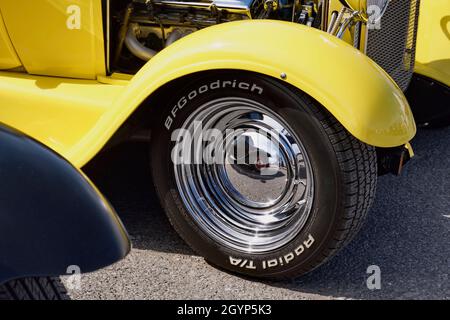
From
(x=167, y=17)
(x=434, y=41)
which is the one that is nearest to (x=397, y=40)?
(x=434, y=41)

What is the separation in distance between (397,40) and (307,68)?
1.20 meters

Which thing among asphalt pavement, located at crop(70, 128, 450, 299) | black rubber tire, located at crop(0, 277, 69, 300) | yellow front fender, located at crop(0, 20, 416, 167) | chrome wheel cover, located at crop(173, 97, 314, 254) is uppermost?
yellow front fender, located at crop(0, 20, 416, 167)

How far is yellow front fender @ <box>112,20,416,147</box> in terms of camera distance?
2.37 m

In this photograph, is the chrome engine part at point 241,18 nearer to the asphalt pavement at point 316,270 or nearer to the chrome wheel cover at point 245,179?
the chrome wheel cover at point 245,179

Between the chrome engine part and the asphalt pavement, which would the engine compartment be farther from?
the asphalt pavement

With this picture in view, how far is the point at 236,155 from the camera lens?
2.80 meters

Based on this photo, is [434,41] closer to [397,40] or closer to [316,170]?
[397,40]

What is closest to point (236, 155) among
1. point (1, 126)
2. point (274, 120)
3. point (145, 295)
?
point (274, 120)

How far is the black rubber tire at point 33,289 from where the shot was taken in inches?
62.9

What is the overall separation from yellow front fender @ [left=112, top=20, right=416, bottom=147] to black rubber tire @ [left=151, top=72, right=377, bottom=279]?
83 millimetres

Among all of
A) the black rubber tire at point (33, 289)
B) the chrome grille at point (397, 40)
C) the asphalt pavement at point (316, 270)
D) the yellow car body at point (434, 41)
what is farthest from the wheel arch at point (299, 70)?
the yellow car body at point (434, 41)

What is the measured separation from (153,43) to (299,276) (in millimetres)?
1283

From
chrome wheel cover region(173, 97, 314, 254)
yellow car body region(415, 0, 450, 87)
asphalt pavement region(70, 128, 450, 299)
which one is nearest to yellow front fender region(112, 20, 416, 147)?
chrome wheel cover region(173, 97, 314, 254)

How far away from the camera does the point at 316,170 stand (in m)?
2.50
